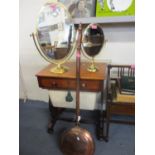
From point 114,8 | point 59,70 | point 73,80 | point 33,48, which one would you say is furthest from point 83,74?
point 33,48

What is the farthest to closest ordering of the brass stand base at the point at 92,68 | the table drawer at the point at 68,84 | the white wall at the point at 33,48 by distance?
the white wall at the point at 33,48, the brass stand base at the point at 92,68, the table drawer at the point at 68,84

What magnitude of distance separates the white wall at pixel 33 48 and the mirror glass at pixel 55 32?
1.54 feet

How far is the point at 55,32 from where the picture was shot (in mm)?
1450

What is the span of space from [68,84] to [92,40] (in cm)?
42

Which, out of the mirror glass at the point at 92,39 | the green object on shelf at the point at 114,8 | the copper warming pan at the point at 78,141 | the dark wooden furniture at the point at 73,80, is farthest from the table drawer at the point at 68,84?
the green object on shelf at the point at 114,8

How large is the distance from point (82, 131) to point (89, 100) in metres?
0.33

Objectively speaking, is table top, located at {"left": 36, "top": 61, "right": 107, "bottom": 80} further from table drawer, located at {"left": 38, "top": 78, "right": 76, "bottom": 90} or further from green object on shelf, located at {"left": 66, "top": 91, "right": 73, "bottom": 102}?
green object on shelf, located at {"left": 66, "top": 91, "right": 73, "bottom": 102}

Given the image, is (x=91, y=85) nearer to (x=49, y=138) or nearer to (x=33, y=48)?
(x=49, y=138)

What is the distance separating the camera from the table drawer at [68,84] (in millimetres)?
1435

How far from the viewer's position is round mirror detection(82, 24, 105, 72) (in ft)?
4.84

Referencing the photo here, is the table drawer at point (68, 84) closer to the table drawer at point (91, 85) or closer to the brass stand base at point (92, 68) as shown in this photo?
the table drawer at point (91, 85)

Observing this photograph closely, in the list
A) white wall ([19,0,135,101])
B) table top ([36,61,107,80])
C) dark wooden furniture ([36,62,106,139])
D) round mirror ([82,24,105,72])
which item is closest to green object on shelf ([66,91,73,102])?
dark wooden furniture ([36,62,106,139])
